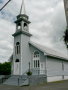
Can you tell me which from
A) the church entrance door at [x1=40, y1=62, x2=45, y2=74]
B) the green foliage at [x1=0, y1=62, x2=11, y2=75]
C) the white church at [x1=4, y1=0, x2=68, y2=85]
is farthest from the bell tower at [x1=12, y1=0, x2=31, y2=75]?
the green foliage at [x1=0, y1=62, x2=11, y2=75]

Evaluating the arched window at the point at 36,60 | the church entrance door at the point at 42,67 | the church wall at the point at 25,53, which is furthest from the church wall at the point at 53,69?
the church wall at the point at 25,53

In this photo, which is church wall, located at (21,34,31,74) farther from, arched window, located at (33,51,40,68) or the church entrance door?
the church entrance door

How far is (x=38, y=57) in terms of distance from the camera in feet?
66.3

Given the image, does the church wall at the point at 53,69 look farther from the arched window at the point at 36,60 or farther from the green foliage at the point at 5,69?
the green foliage at the point at 5,69

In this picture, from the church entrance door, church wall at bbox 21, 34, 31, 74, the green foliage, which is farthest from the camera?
the green foliage

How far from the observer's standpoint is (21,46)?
20766 millimetres

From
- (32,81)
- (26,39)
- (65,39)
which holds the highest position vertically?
(26,39)

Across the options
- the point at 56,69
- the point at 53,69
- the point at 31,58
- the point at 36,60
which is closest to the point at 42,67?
the point at 36,60

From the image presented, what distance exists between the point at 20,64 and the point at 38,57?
121 inches

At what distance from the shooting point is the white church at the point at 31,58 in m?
19.3

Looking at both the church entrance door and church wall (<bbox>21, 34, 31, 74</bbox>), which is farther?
church wall (<bbox>21, 34, 31, 74</bbox>)

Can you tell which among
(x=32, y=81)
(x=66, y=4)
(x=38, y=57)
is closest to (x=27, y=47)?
(x=38, y=57)

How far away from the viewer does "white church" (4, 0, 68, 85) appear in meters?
19.3

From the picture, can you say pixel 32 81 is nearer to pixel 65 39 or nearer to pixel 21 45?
pixel 21 45
